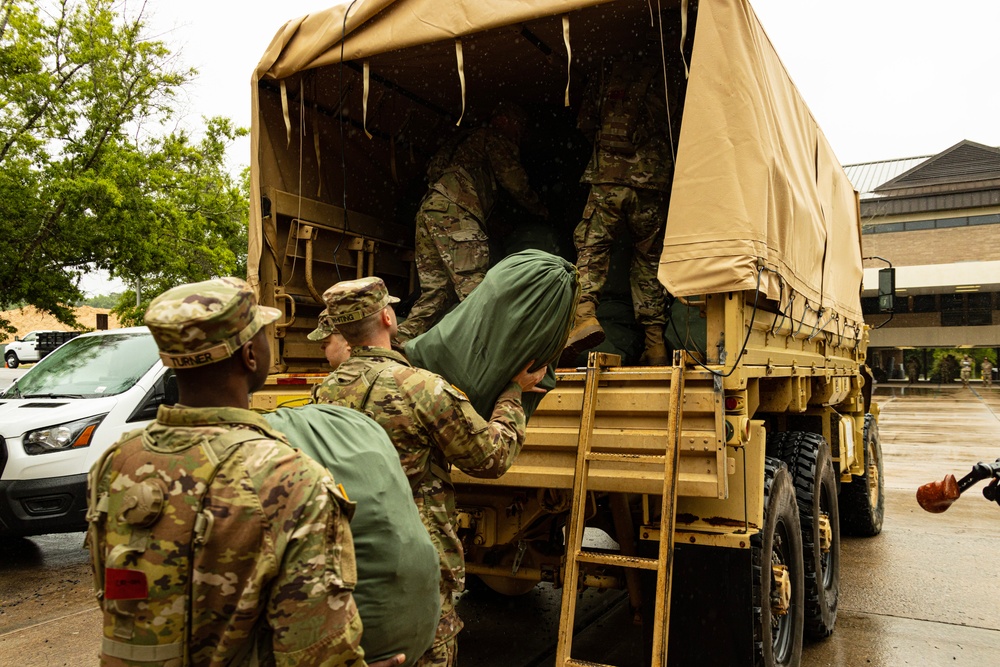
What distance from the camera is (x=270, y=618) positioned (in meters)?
1.28

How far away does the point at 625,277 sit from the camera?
4.40m

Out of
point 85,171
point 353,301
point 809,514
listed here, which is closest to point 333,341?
point 353,301

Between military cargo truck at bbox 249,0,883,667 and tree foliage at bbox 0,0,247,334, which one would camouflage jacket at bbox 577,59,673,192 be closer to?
military cargo truck at bbox 249,0,883,667

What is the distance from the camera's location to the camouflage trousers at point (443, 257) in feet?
13.7

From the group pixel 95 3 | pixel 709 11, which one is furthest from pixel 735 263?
pixel 95 3

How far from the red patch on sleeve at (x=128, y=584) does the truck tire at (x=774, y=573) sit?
2.28m

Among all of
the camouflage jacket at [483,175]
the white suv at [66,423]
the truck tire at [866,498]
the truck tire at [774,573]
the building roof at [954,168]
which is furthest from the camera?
the building roof at [954,168]

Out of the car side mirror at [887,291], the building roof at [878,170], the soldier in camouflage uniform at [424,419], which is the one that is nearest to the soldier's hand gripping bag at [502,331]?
the soldier in camouflage uniform at [424,419]

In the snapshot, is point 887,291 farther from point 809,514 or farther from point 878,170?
point 878,170

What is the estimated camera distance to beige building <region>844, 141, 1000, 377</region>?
26266 millimetres

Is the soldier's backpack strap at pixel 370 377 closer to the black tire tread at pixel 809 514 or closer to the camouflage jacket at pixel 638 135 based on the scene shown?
the camouflage jacket at pixel 638 135

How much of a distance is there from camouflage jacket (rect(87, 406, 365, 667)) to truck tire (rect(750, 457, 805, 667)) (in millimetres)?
2093

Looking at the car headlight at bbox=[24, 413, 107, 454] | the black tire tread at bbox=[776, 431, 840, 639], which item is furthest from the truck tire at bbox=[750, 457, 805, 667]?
the car headlight at bbox=[24, 413, 107, 454]

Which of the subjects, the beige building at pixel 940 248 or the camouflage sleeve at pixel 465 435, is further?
the beige building at pixel 940 248
